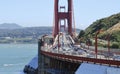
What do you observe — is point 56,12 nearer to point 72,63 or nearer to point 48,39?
point 48,39

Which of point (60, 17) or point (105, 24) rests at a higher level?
point (60, 17)

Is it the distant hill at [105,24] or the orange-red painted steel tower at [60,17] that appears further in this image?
the distant hill at [105,24]

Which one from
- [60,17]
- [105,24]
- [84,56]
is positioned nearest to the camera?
[84,56]

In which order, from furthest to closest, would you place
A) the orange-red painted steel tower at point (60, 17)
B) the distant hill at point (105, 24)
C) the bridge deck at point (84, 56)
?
the distant hill at point (105, 24), the orange-red painted steel tower at point (60, 17), the bridge deck at point (84, 56)

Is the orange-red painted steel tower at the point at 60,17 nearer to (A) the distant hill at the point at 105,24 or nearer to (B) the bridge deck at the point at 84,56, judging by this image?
(B) the bridge deck at the point at 84,56

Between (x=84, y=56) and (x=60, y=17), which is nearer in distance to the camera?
(x=84, y=56)

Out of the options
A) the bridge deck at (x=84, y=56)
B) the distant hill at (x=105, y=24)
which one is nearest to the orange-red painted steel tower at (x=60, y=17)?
the bridge deck at (x=84, y=56)

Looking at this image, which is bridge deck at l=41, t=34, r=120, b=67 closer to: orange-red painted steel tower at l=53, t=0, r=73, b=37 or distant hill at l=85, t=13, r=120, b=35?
orange-red painted steel tower at l=53, t=0, r=73, b=37

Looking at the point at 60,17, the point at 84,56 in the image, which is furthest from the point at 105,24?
the point at 84,56

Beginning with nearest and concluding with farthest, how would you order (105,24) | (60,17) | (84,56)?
(84,56)
(60,17)
(105,24)

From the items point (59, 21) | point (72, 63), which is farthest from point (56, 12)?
point (72, 63)

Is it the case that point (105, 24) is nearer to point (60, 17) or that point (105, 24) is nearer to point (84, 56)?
point (60, 17)

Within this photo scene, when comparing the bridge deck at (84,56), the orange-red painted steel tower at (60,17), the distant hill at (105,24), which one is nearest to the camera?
the bridge deck at (84,56)
